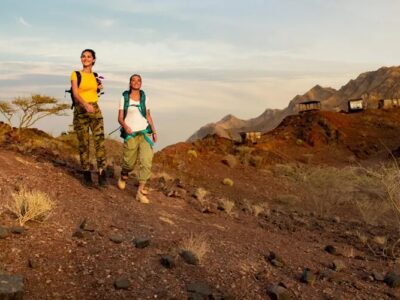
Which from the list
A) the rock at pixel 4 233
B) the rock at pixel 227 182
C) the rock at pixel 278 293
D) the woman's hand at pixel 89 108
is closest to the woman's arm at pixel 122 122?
the woman's hand at pixel 89 108

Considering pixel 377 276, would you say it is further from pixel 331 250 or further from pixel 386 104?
pixel 386 104

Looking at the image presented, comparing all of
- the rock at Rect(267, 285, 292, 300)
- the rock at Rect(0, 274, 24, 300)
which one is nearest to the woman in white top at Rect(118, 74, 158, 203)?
the rock at Rect(267, 285, 292, 300)

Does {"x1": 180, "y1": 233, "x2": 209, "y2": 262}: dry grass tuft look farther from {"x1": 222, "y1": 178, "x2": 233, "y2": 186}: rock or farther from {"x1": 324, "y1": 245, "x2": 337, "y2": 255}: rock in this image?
{"x1": 222, "y1": 178, "x2": 233, "y2": 186}: rock

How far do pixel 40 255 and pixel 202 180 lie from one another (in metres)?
13.5

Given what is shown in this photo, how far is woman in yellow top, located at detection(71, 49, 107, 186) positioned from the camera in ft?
23.8

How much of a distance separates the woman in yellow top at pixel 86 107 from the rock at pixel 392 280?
4420 millimetres

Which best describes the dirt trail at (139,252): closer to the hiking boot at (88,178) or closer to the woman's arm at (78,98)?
the hiking boot at (88,178)

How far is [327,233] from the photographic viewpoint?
10.6m

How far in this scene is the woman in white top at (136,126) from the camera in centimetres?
757

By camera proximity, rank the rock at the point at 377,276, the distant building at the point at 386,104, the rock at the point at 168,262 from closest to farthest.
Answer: the rock at the point at 168,262 → the rock at the point at 377,276 → the distant building at the point at 386,104

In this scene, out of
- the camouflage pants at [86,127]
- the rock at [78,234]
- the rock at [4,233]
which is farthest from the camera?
the camouflage pants at [86,127]

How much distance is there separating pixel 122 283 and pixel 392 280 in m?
3.81

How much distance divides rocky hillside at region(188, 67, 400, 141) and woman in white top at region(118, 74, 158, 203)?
5194 cm

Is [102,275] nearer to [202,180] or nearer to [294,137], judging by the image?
[202,180]
